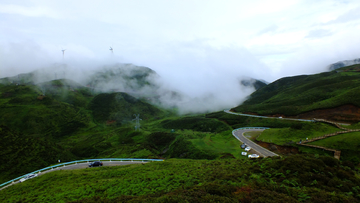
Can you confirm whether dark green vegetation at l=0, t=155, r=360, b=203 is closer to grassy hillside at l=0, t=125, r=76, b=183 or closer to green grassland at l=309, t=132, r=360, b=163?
green grassland at l=309, t=132, r=360, b=163

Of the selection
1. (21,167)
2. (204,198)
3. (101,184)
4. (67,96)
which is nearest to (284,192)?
(204,198)

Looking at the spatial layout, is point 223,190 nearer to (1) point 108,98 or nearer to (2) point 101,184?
(2) point 101,184

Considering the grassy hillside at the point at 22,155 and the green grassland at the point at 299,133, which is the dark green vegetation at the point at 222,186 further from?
the green grassland at the point at 299,133

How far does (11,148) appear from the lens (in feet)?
158

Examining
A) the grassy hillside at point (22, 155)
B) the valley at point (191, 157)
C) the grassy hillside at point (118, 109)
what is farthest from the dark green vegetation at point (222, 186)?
the grassy hillside at point (118, 109)

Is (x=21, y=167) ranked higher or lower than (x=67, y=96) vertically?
lower

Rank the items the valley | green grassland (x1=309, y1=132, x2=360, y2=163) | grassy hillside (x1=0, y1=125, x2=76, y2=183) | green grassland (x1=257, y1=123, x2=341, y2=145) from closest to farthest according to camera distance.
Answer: the valley, green grassland (x1=309, y1=132, x2=360, y2=163), grassy hillside (x1=0, y1=125, x2=76, y2=183), green grassland (x1=257, y1=123, x2=341, y2=145)

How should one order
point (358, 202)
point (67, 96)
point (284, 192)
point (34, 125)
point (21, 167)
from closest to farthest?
point (358, 202), point (284, 192), point (21, 167), point (34, 125), point (67, 96)

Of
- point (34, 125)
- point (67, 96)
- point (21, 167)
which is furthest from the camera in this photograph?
point (67, 96)

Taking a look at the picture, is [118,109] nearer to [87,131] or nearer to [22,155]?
[87,131]

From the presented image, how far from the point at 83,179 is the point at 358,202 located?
35955 millimetres

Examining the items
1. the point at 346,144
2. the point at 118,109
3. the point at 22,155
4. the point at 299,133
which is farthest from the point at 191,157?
the point at 118,109

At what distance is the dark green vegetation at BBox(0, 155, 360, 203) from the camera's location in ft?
51.6

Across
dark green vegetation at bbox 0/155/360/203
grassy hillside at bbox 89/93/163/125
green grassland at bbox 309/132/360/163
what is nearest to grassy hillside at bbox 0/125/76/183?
dark green vegetation at bbox 0/155/360/203
